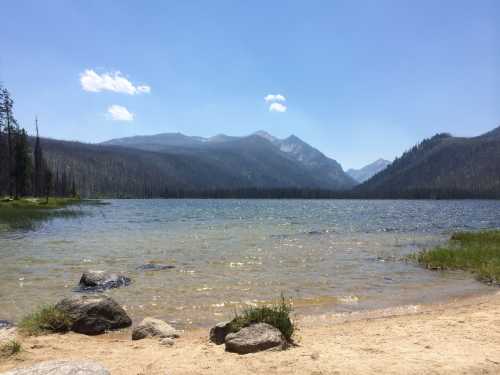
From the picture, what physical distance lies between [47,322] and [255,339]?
23.7 feet

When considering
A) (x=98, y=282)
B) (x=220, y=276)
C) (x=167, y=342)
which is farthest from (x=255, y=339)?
(x=220, y=276)

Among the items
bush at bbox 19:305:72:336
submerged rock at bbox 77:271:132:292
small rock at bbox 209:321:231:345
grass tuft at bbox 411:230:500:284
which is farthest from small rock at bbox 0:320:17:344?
grass tuft at bbox 411:230:500:284

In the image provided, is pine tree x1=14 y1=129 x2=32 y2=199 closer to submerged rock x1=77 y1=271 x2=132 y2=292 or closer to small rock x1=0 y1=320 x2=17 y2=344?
submerged rock x1=77 y1=271 x2=132 y2=292

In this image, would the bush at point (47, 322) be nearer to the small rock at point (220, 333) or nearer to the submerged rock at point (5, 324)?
the submerged rock at point (5, 324)

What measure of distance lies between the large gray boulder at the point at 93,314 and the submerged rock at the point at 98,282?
5.30 m

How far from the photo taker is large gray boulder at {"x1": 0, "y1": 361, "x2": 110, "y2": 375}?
7473 mm

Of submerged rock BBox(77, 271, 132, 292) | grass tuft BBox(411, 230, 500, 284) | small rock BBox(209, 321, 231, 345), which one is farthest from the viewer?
grass tuft BBox(411, 230, 500, 284)

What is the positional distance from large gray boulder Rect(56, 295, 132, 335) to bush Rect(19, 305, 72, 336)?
20 cm

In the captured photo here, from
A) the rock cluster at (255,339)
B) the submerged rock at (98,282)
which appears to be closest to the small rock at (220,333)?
the rock cluster at (255,339)

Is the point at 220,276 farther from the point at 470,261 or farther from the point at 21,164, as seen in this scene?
the point at 21,164

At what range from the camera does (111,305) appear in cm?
1373

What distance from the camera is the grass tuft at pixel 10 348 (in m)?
10.1

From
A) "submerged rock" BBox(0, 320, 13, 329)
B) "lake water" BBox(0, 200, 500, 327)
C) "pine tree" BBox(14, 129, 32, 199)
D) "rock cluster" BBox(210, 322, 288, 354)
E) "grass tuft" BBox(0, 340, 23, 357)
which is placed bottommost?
"lake water" BBox(0, 200, 500, 327)

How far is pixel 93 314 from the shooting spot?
13.2m
